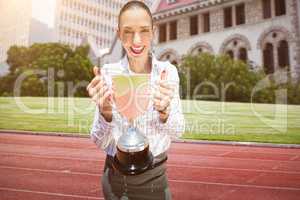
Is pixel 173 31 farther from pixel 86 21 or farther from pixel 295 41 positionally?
pixel 295 41

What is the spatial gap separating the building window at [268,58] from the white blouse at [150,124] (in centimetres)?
107

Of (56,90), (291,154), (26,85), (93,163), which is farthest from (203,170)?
(26,85)

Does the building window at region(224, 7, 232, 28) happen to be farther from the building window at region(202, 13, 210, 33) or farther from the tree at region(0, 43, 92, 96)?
the tree at region(0, 43, 92, 96)

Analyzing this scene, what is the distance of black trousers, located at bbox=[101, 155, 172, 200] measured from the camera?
1346 millimetres

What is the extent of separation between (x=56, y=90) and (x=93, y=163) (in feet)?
1.75

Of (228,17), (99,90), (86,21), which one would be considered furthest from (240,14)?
(99,90)

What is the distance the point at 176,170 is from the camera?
2.33 meters

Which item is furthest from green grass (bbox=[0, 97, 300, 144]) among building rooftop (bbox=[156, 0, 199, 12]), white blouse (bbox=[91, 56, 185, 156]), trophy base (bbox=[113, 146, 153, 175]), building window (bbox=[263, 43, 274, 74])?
trophy base (bbox=[113, 146, 153, 175])

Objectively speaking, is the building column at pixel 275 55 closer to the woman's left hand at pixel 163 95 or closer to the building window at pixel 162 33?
the building window at pixel 162 33

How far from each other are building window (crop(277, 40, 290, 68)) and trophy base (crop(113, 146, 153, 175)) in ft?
4.34

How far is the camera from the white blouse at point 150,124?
52.3 inches

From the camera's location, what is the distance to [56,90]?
240 centimetres

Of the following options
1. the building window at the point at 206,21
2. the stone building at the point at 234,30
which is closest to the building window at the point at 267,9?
the stone building at the point at 234,30

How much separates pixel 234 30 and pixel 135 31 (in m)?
1.20
